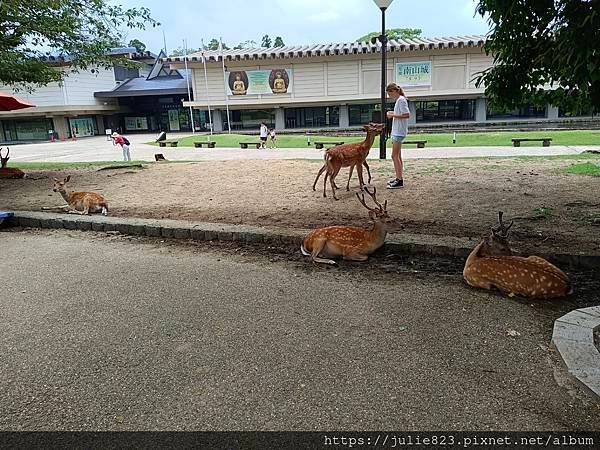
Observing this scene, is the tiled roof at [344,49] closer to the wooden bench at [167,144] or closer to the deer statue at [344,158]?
the wooden bench at [167,144]

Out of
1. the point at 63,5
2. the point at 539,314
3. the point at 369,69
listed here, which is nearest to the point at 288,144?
the point at 369,69

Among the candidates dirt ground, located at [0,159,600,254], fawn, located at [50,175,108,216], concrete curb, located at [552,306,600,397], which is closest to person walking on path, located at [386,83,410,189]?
dirt ground, located at [0,159,600,254]

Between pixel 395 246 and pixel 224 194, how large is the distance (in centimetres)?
440

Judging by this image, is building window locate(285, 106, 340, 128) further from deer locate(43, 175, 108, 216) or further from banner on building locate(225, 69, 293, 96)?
deer locate(43, 175, 108, 216)

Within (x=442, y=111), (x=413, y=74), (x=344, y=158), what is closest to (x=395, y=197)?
(x=344, y=158)

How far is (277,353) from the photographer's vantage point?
321 cm

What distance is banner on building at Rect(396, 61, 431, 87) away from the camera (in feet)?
114

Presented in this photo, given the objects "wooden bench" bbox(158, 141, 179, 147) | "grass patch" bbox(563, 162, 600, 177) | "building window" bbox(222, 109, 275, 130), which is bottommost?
"grass patch" bbox(563, 162, 600, 177)

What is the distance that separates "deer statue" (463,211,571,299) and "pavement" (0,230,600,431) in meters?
0.13

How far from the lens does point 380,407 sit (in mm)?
2600

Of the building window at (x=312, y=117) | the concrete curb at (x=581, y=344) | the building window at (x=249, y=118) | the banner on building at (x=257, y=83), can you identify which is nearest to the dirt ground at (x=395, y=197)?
the concrete curb at (x=581, y=344)

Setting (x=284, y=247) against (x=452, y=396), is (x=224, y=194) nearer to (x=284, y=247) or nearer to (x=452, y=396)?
(x=284, y=247)

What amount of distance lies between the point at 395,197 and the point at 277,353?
4.98 meters

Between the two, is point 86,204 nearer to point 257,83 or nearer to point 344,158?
point 344,158
